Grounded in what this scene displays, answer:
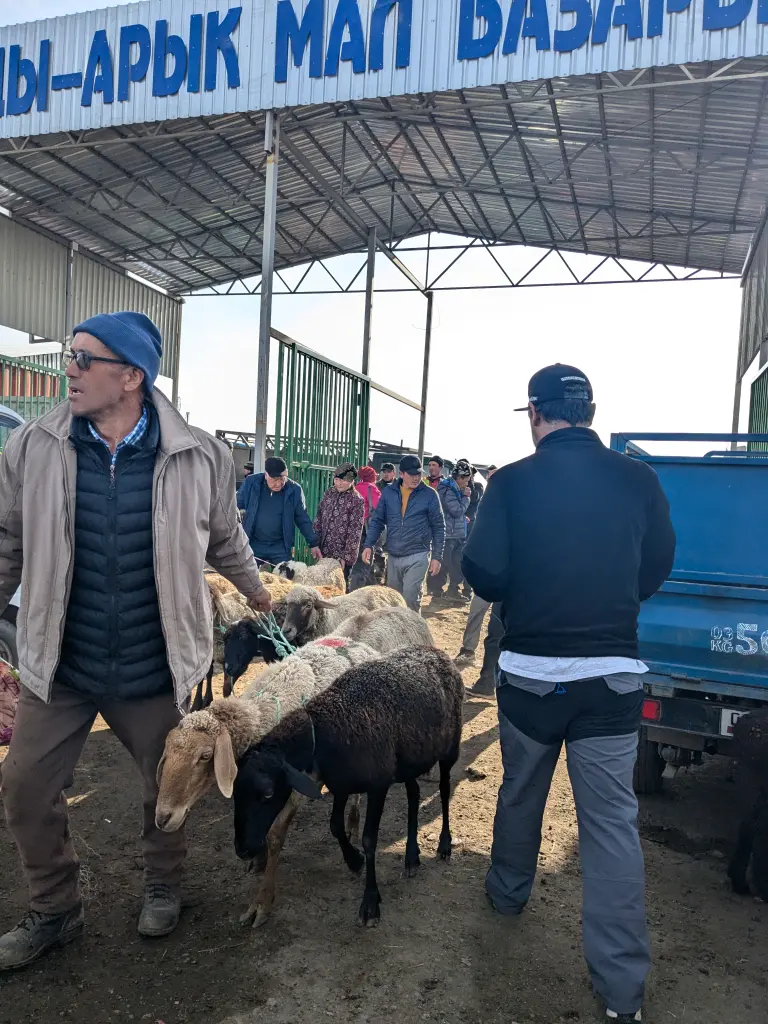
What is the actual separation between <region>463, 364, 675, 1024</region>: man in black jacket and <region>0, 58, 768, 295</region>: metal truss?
7846 mm

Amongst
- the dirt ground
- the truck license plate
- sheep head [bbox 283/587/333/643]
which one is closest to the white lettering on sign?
the truck license plate

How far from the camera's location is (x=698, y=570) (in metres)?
4.16

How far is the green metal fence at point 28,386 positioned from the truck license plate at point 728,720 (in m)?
12.0

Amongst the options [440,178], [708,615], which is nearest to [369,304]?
[440,178]

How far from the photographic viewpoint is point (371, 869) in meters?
3.26

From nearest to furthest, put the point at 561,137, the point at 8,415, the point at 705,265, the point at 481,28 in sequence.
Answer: the point at 8,415 → the point at 481,28 → the point at 561,137 → the point at 705,265

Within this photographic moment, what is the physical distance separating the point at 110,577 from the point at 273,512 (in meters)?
4.41

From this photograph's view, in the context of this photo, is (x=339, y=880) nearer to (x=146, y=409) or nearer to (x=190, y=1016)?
(x=190, y=1016)

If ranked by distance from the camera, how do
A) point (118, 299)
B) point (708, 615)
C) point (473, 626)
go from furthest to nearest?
point (118, 299), point (473, 626), point (708, 615)

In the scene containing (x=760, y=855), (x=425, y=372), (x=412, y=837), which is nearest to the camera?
(x=760, y=855)

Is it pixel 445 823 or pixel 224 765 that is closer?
pixel 224 765

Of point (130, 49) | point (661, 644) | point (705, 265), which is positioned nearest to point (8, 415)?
point (661, 644)

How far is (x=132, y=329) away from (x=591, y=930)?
2.81m

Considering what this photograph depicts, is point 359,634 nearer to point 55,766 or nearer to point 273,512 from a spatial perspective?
point 273,512
